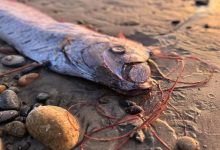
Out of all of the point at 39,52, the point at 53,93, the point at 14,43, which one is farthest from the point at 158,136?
the point at 14,43

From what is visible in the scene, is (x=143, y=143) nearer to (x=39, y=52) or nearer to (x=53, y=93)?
(x=53, y=93)

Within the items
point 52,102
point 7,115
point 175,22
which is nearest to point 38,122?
point 7,115

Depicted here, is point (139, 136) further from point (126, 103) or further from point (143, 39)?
A: point (143, 39)

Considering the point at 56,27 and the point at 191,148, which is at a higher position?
the point at 56,27

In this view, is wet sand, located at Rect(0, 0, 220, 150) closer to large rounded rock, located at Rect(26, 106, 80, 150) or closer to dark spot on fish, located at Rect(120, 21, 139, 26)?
dark spot on fish, located at Rect(120, 21, 139, 26)

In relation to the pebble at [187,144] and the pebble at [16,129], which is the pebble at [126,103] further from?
the pebble at [16,129]

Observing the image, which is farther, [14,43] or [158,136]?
[14,43]
